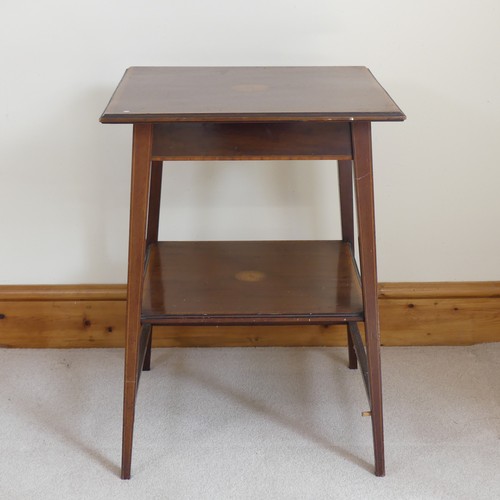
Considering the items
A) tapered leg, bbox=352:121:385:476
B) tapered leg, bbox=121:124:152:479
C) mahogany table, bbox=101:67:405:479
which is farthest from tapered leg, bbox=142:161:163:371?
tapered leg, bbox=352:121:385:476

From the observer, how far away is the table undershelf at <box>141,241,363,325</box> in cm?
160

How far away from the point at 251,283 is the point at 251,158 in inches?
14.5

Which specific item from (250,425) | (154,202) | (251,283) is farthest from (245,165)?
(250,425)

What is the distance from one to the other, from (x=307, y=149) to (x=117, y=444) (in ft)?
2.67

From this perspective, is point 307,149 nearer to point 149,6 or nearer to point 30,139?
point 149,6

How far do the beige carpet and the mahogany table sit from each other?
9cm

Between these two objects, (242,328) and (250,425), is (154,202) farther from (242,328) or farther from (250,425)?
(250,425)

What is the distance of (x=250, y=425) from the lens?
5.99 feet

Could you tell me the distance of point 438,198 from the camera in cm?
203

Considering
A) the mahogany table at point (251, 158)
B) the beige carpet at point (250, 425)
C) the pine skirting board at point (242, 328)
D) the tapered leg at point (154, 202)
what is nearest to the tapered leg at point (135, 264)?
the mahogany table at point (251, 158)

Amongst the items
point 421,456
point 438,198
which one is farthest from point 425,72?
point 421,456

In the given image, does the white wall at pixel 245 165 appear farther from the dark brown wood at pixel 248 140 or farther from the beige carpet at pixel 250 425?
the dark brown wood at pixel 248 140

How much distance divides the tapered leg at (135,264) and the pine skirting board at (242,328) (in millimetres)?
499

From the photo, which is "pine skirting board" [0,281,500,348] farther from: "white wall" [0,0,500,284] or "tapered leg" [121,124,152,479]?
"tapered leg" [121,124,152,479]
